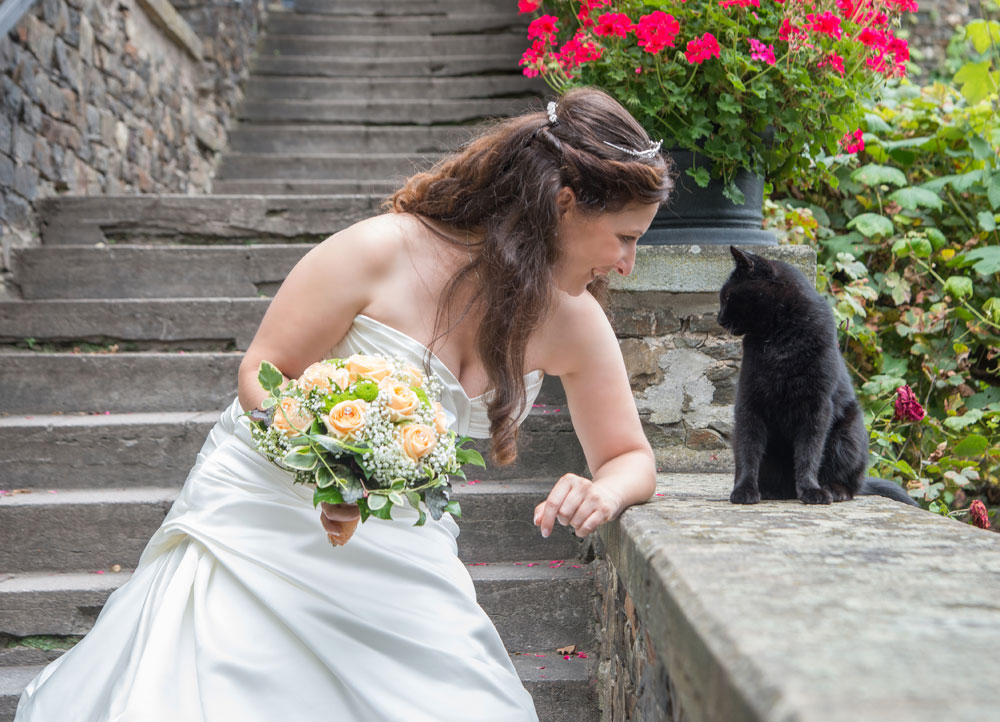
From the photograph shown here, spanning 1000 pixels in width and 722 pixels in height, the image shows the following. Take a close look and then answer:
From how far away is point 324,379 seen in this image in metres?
1.28

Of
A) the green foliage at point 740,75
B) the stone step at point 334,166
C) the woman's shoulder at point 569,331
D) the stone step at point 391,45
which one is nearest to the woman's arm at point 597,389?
the woman's shoulder at point 569,331

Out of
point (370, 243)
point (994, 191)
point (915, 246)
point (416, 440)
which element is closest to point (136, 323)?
point (370, 243)

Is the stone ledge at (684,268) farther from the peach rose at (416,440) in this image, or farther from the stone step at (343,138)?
the stone step at (343,138)

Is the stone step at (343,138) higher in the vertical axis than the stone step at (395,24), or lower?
lower

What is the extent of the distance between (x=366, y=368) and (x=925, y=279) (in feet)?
8.76

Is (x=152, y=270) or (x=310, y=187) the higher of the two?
(x=310, y=187)

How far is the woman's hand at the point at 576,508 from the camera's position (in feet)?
4.88

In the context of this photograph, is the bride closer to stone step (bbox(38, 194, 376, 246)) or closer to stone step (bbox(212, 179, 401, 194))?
stone step (bbox(38, 194, 376, 246))

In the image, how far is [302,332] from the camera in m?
1.62

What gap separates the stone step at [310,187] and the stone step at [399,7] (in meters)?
2.91

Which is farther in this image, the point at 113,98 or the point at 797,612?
the point at 113,98

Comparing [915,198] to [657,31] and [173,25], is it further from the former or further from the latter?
[173,25]

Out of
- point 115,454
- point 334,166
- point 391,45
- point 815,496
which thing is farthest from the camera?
point 391,45

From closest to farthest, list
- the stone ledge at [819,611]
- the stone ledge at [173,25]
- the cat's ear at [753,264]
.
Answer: the stone ledge at [819,611] → the cat's ear at [753,264] → the stone ledge at [173,25]
